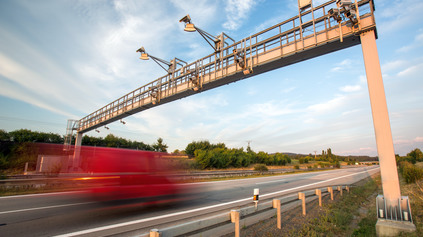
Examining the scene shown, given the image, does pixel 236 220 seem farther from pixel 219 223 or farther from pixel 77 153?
pixel 77 153

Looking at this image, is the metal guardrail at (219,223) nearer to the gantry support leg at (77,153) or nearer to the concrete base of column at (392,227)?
the concrete base of column at (392,227)

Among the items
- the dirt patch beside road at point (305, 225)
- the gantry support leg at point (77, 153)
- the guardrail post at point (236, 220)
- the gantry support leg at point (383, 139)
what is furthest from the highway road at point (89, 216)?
the gantry support leg at point (77, 153)

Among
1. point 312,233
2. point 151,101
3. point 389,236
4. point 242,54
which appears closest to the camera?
point 312,233

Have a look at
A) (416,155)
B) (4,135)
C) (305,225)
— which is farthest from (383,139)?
(416,155)

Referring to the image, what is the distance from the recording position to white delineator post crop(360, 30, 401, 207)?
249 inches

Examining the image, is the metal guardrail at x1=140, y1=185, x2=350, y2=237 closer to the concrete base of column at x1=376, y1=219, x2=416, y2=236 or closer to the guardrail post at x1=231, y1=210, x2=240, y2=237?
the guardrail post at x1=231, y1=210, x2=240, y2=237

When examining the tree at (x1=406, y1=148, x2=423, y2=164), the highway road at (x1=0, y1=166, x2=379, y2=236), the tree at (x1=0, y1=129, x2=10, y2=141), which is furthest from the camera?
the tree at (x1=406, y1=148, x2=423, y2=164)

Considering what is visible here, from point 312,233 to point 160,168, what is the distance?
17.9ft

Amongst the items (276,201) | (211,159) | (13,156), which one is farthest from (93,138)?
(276,201)

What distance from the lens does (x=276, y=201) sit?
548cm

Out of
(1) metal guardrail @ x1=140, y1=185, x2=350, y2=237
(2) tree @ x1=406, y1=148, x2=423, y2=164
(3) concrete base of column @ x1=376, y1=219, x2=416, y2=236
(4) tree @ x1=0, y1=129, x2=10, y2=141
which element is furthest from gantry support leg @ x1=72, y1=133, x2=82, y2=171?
(2) tree @ x1=406, y1=148, x2=423, y2=164

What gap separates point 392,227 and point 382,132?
2.82 m

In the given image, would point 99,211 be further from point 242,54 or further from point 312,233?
point 242,54

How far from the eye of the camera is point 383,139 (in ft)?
21.7
